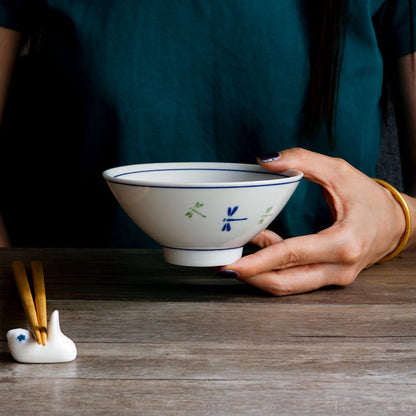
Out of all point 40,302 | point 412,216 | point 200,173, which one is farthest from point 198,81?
point 40,302

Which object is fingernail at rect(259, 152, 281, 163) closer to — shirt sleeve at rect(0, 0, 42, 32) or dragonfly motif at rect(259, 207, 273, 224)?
dragonfly motif at rect(259, 207, 273, 224)

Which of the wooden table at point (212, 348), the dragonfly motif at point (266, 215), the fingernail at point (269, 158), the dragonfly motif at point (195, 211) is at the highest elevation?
the fingernail at point (269, 158)

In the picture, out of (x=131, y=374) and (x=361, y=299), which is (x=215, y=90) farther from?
(x=131, y=374)

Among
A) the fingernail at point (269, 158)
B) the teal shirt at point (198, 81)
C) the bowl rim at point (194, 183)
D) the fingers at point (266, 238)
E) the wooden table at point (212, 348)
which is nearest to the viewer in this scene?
the wooden table at point (212, 348)

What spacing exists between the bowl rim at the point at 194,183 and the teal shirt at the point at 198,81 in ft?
0.99

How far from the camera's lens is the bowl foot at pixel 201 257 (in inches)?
24.5

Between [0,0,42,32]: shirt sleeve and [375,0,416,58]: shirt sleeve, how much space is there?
0.63 metres

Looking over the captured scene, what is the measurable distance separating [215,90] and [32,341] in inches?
25.0

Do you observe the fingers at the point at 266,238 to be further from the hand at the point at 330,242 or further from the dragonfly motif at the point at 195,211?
the dragonfly motif at the point at 195,211

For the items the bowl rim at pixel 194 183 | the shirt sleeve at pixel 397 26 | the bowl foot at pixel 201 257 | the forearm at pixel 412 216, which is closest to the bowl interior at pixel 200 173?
the bowl rim at pixel 194 183

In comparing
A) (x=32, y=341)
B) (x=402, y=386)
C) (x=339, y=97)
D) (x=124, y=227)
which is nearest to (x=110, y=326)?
(x=32, y=341)

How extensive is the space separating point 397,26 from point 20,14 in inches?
26.8

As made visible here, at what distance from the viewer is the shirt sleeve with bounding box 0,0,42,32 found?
1.02 meters

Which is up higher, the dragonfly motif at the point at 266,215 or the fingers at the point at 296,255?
the dragonfly motif at the point at 266,215
